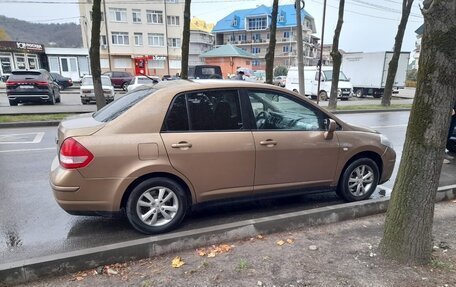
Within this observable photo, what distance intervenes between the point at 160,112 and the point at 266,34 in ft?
253

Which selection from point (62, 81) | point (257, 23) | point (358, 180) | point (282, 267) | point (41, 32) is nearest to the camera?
point (282, 267)

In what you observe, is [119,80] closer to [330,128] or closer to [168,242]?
[330,128]

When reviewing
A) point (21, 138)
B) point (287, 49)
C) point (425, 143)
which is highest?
point (287, 49)

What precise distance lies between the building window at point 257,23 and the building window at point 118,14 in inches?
1365

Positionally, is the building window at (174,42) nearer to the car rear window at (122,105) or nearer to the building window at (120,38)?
the building window at (120,38)

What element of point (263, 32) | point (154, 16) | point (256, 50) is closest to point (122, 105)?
point (154, 16)

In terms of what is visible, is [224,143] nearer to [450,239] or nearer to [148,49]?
[450,239]

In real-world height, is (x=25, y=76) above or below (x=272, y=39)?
below

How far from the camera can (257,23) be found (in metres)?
77.9

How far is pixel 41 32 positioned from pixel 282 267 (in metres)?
77.7

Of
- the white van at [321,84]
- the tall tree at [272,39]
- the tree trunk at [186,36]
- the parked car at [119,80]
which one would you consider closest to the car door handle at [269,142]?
the tree trunk at [186,36]

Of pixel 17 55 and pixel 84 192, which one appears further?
pixel 17 55

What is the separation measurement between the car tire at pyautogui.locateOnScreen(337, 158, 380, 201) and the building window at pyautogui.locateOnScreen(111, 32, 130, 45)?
50.7 m

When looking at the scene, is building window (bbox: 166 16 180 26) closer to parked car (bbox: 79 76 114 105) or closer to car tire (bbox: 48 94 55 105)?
parked car (bbox: 79 76 114 105)
